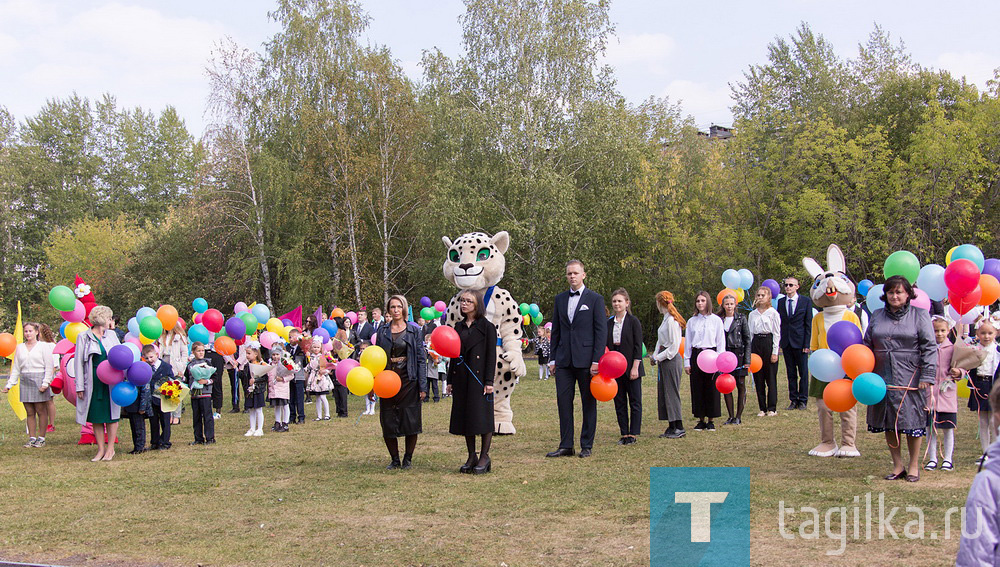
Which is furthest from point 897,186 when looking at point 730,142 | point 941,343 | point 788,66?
point 941,343

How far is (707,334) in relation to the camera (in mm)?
10211

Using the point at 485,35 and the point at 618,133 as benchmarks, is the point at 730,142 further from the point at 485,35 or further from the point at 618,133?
the point at 485,35

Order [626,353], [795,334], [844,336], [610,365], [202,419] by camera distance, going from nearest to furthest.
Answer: [844,336] → [610,365] → [626,353] → [202,419] → [795,334]

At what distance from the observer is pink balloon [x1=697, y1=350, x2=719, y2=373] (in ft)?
32.7

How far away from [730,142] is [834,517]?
2907cm

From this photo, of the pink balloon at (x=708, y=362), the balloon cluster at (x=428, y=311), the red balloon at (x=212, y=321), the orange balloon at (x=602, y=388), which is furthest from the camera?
the balloon cluster at (x=428, y=311)

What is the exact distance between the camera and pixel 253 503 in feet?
22.7

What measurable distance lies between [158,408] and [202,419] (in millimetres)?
741

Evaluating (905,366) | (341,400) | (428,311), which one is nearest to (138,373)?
(341,400)

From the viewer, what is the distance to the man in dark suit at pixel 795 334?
11.8 metres

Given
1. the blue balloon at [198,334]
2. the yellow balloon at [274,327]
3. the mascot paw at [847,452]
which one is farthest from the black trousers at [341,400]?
the mascot paw at [847,452]

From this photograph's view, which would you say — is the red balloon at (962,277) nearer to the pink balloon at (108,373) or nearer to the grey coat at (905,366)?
the grey coat at (905,366)

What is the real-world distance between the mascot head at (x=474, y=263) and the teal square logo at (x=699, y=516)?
359 centimetres

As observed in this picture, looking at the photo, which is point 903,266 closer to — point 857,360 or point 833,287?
point 833,287
